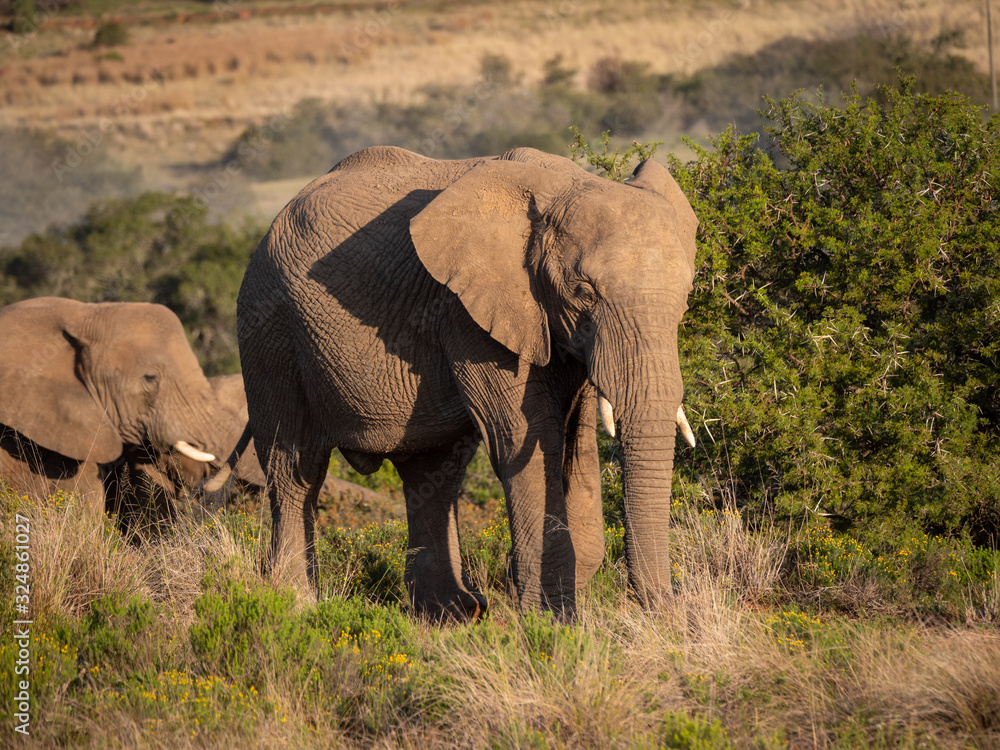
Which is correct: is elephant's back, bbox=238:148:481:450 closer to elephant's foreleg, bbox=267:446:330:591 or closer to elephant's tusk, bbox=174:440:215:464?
elephant's foreleg, bbox=267:446:330:591

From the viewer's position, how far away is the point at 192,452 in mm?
8789

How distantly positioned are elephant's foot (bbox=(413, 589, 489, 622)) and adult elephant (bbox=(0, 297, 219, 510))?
9.67 feet

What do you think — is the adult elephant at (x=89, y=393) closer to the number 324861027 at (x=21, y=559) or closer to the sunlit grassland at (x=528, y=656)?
the sunlit grassland at (x=528, y=656)

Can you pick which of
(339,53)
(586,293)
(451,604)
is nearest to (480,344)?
(586,293)

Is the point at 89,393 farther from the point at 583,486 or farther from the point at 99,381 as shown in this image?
the point at 583,486

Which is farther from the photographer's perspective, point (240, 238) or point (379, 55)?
point (379, 55)

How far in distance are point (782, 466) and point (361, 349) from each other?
119 inches

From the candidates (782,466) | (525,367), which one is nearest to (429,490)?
(525,367)

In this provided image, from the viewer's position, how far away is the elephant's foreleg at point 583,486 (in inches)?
212

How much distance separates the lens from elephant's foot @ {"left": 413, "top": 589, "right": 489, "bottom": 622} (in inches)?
247

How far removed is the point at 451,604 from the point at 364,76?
4528 cm

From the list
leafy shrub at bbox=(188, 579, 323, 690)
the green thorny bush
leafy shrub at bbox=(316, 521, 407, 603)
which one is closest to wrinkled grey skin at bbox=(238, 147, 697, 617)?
leafy shrub at bbox=(316, 521, 407, 603)

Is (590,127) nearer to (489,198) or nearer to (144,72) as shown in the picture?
(144,72)

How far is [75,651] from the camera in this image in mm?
4797
